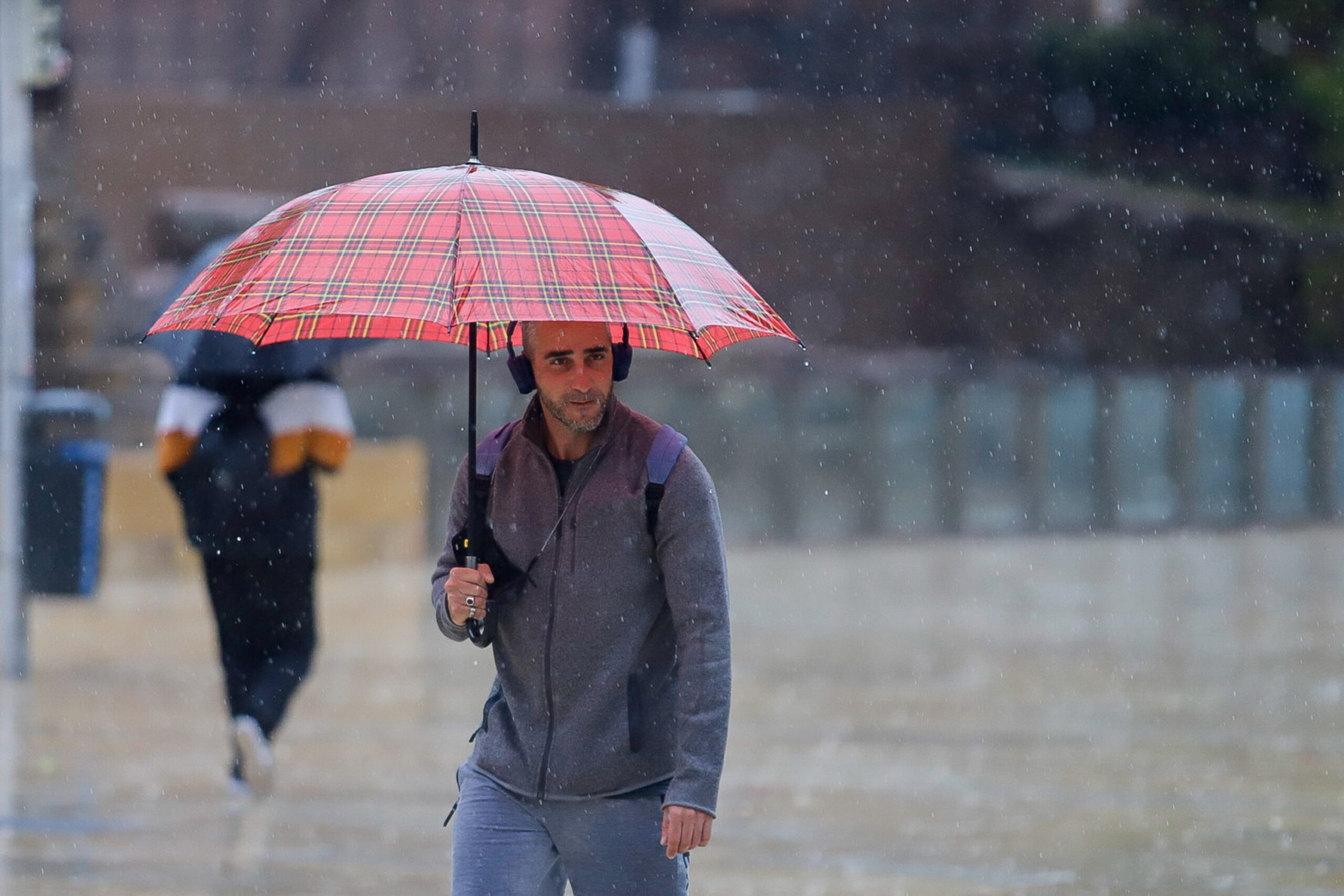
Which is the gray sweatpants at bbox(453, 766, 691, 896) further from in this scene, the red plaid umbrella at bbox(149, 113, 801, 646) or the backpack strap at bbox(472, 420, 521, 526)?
the backpack strap at bbox(472, 420, 521, 526)

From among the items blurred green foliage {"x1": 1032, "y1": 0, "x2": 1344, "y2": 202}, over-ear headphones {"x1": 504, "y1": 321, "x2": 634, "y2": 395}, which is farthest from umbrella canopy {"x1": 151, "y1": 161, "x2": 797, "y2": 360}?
blurred green foliage {"x1": 1032, "y1": 0, "x2": 1344, "y2": 202}

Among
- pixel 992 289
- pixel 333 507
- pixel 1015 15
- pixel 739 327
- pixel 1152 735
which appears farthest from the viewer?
pixel 1015 15

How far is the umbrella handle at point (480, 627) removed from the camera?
372 cm

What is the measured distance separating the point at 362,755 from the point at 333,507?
806cm

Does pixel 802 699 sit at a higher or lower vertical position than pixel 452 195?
lower

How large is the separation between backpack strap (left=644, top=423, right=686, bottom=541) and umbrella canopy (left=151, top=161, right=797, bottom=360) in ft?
0.69

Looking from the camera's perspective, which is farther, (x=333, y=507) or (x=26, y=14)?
(x=333, y=507)

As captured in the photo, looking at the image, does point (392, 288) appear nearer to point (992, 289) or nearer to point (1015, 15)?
point (992, 289)

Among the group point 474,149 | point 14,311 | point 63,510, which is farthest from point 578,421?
point 14,311

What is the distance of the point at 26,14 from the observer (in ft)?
36.9

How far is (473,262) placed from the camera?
3.66 m

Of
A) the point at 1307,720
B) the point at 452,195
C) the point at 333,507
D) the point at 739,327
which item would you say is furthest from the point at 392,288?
the point at 333,507

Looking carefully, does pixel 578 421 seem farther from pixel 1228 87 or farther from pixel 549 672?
pixel 1228 87

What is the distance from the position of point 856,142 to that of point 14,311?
Answer: 23.9 metres
